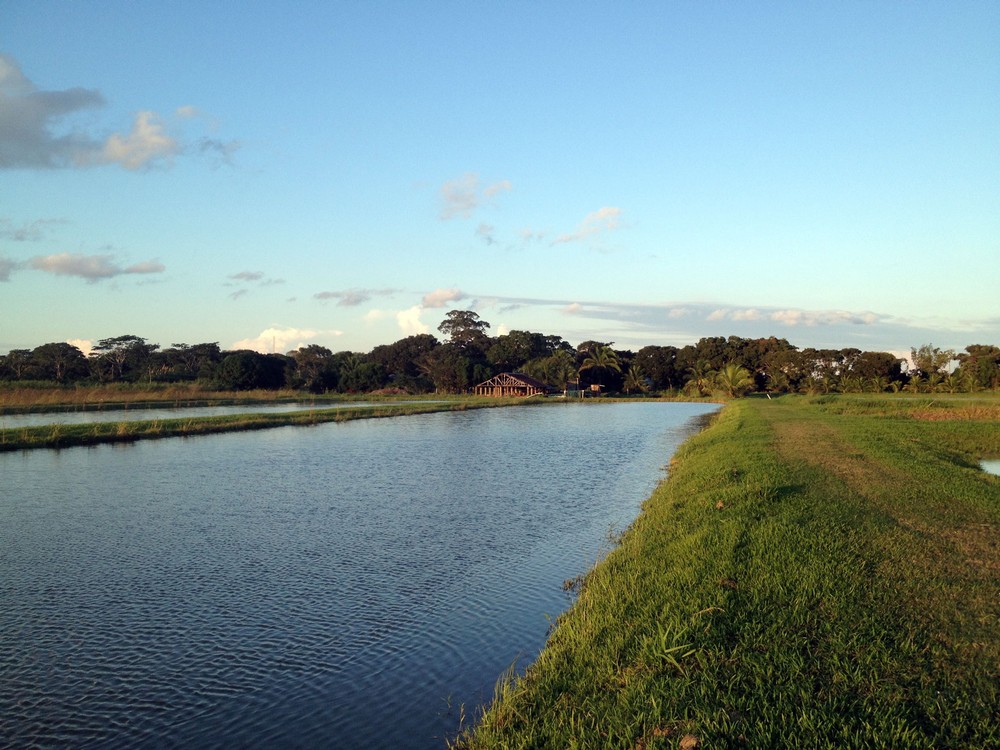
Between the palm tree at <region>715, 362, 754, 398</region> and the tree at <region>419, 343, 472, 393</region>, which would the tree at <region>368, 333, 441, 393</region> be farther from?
the palm tree at <region>715, 362, 754, 398</region>

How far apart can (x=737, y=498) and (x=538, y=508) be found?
5.18 meters

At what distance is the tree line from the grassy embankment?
81.1m

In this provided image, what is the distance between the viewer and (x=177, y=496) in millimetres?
18719

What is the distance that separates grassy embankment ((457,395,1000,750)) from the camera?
→ 502 cm

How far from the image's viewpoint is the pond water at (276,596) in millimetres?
6867

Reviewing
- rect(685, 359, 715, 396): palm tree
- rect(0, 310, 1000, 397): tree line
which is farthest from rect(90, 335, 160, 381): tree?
rect(685, 359, 715, 396): palm tree

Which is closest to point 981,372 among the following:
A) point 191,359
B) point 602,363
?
point 602,363

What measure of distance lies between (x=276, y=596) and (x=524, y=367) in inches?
4296

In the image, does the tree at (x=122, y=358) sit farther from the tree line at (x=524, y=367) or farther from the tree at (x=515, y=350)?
the tree at (x=515, y=350)

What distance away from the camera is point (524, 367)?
391 feet

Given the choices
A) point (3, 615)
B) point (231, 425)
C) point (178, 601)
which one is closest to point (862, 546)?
point (178, 601)

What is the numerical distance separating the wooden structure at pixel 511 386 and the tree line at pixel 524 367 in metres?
2.97

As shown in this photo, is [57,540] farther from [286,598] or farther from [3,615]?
[286,598]

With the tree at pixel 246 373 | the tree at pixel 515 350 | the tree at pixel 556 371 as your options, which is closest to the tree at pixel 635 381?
the tree at pixel 556 371
